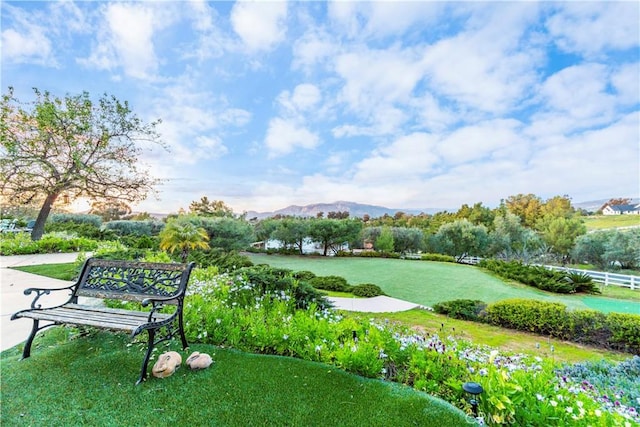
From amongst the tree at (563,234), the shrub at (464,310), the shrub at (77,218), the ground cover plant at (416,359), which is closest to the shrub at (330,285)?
the shrub at (464,310)

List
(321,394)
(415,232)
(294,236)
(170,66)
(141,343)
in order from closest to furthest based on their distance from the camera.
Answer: (321,394) < (141,343) < (170,66) < (294,236) < (415,232)

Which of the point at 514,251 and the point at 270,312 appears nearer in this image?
the point at 270,312

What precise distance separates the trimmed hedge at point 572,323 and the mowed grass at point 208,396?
4471 mm

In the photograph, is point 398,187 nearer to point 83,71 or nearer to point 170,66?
point 170,66

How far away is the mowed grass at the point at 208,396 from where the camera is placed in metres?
1.83

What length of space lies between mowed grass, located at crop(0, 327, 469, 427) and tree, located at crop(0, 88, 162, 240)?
9523 millimetres

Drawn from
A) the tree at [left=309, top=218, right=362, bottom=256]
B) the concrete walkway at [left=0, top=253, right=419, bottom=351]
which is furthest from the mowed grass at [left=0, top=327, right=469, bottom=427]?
the tree at [left=309, top=218, right=362, bottom=256]

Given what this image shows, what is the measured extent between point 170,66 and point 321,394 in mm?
7523

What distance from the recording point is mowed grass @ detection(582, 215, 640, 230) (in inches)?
608

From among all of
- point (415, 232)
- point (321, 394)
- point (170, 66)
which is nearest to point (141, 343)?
point (321, 394)

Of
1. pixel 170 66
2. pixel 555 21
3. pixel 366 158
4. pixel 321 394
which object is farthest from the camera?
pixel 366 158

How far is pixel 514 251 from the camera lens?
19.9 meters

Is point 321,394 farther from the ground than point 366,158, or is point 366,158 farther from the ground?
point 366,158

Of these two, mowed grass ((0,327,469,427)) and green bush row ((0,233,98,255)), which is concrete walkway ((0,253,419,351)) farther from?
mowed grass ((0,327,469,427))
